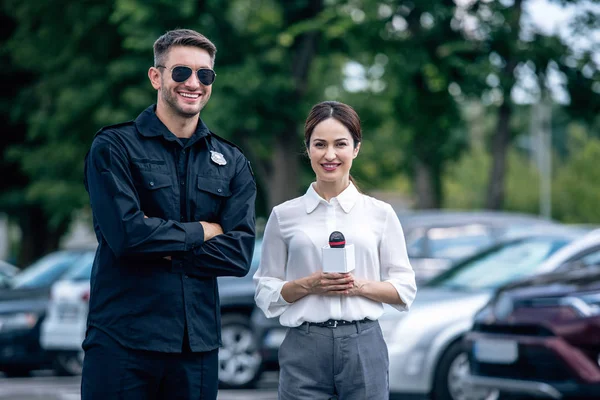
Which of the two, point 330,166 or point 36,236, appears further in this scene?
point 36,236

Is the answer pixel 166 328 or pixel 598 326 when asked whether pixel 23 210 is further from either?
pixel 166 328

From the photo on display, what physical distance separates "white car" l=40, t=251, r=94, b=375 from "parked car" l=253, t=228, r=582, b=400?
484cm

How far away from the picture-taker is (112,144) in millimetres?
3945

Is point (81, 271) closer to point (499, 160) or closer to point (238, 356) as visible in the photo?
point (238, 356)

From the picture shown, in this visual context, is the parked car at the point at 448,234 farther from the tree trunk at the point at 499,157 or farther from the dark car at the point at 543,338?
the tree trunk at the point at 499,157

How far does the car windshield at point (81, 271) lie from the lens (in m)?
13.0

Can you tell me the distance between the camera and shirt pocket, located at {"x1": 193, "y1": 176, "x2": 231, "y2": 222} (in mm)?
4051

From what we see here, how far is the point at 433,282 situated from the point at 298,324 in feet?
18.4

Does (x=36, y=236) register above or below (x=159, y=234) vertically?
above

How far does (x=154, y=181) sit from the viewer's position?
12.9 ft

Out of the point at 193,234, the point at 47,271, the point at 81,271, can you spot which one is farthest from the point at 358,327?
the point at 47,271

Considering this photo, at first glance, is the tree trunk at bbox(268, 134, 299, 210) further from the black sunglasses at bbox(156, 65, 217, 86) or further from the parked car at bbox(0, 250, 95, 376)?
the black sunglasses at bbox(156, 65, 217, 86)

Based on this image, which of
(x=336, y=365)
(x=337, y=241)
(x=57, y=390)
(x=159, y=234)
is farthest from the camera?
(x=57, y=390)

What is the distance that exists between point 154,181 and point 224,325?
26.4 feet
